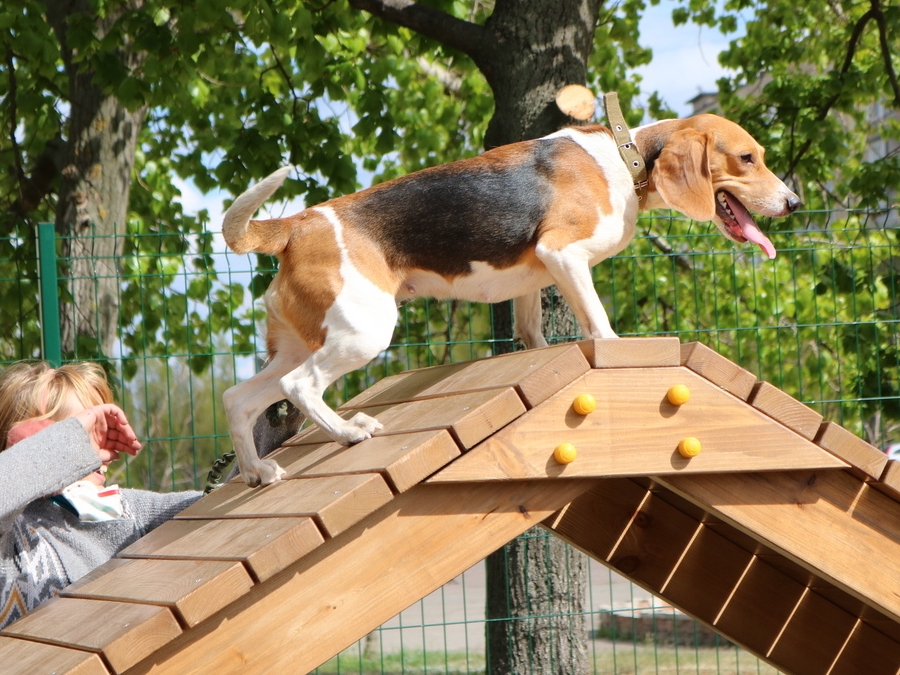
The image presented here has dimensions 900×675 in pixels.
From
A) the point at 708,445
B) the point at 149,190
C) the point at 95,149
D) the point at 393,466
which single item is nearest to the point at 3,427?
the point at 393,466

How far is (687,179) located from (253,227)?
1.21 m

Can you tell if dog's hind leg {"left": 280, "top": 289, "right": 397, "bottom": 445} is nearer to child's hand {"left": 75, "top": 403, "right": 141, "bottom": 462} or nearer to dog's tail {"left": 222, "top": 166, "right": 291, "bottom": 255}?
dog's tail {"left": 222, "top": 166, "right": 291, "bottom": 255}

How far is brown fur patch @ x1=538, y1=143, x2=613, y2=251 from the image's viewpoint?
2.70 m

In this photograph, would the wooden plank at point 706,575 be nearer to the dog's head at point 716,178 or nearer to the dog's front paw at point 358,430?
the dog's head at point 716,178

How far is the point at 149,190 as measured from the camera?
27.7ft

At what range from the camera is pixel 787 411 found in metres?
2.41

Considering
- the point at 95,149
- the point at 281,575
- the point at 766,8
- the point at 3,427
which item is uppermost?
the point at 766,8

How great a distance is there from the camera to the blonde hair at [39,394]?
2.81 meters

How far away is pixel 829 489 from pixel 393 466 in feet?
3.59

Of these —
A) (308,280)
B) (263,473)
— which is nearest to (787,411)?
(308,280)

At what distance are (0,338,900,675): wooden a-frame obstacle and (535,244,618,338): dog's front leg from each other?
0.75 feet

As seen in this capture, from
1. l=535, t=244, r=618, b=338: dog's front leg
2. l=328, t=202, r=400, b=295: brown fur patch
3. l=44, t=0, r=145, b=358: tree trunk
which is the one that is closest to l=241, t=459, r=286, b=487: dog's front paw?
l=328, t=202, r=400, b=295: brown fur patch

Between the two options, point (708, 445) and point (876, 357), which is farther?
point (876, 357)

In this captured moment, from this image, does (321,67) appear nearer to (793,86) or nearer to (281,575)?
(793,86)
